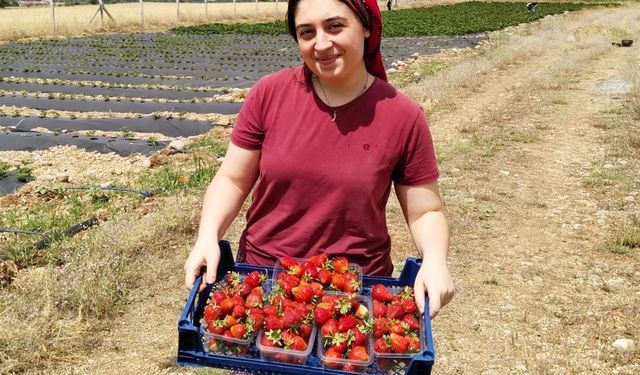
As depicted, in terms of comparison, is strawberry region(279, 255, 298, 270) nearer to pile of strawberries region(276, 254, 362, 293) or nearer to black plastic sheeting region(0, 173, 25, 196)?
pile of strawberries region(276, 254, 362, 293)

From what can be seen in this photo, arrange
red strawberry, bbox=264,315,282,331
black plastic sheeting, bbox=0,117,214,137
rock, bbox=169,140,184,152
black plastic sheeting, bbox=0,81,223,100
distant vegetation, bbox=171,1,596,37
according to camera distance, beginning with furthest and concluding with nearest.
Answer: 1. distant vegetation, bbox=171,1,596,37
2. black plastic sheeting, bbox=0,81,223,100
3. black plastic sheeting, bbox=0,117,214,137
4. rock, bbox=169,140,184,152
5. red strawberry, bbox=264,315,282,331

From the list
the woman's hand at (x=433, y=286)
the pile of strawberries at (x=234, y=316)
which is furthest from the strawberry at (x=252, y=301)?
the woman's hand at (x=433, y=286)

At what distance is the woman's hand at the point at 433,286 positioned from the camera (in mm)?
1661

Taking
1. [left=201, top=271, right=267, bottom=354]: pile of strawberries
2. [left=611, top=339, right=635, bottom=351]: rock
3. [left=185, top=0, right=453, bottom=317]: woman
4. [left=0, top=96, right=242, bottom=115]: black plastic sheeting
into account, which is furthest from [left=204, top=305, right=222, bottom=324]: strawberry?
[left=0, top=96, right=242, bottom=115]: black plastic sheeting

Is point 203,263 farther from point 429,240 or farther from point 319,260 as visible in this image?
point 429,240

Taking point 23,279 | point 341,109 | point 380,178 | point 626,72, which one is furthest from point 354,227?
point 626,72

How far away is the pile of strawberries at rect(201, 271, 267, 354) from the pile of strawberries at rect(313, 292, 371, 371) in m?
0.17

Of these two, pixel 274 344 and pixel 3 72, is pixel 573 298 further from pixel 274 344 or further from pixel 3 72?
pixel 3 72

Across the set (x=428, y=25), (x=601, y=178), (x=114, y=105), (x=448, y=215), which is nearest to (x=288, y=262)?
(x=448, y=215)

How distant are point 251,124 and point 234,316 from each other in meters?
0.60

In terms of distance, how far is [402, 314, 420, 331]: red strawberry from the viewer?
5.35ft

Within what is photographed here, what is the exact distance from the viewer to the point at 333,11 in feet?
5.47

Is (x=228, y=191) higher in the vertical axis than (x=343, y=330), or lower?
higher

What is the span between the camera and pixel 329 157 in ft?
5.93
